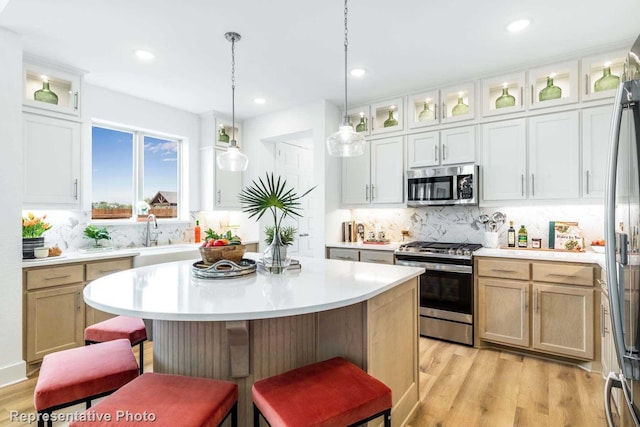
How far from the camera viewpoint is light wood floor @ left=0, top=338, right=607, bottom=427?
2.11 m

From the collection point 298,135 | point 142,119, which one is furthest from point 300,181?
point 142,119

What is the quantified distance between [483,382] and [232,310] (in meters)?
2.23

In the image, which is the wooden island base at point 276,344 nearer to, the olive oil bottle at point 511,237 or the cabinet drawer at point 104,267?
the cabinet drawer at point 104,267

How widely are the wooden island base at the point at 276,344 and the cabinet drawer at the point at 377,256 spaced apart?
182cm

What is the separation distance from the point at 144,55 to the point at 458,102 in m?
3.16

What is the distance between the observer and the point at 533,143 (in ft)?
10.5

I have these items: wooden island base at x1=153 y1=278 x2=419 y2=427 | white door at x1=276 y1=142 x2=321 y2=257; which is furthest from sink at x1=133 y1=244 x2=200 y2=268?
wooden island base at x1=153 y1=278 x2=419 y2=427

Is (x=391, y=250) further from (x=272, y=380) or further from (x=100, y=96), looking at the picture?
(x=100, y=96)

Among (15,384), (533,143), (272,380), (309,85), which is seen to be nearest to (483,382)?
(272,380)

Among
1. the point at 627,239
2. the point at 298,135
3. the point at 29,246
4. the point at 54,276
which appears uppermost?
the point at 298,135

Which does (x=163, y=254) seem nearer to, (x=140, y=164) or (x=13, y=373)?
(x=140, y=164)

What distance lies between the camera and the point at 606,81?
2.93 m

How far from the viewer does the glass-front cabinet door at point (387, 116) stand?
3992 mm

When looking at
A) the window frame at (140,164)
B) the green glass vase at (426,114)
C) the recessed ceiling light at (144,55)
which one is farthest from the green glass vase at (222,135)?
the green glass vase at (426,114)
